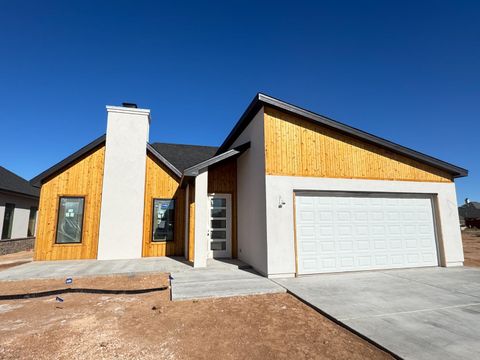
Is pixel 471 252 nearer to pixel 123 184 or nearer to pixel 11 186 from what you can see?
pixel 123 184

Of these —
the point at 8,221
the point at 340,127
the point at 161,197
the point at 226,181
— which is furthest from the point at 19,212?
the point at 340,127

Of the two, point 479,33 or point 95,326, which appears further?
point 479,33

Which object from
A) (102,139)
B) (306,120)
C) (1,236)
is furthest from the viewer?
(1,236)

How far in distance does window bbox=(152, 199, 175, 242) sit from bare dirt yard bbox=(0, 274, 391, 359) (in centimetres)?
500

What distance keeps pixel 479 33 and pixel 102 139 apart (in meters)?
14.9

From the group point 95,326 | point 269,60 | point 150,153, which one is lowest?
point 95,326

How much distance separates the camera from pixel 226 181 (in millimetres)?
10016

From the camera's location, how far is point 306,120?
762 cm

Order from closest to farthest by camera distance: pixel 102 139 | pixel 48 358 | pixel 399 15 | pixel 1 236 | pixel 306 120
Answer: pixel 48 358, pixel 306 120, pixel 399 15, pixel 102 139, pixel 1 236

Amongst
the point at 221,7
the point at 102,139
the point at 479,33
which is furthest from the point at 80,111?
the point at 479,33

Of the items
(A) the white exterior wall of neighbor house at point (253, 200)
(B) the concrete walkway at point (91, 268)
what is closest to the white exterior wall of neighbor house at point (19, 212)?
(B) the concrete walkway at point (91, 268)

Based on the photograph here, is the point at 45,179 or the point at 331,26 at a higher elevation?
the point at 331,26

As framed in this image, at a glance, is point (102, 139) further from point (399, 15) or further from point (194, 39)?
point (399, 15)

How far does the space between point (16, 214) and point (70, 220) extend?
754 centimetres
